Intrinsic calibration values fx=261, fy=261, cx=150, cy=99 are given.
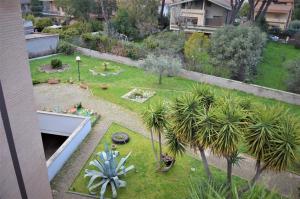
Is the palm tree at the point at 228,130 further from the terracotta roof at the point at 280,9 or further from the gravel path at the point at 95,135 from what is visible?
the terracotta roof at the point at 280,9

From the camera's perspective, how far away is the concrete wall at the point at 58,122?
1534 cm

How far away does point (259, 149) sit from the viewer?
26.8 feet

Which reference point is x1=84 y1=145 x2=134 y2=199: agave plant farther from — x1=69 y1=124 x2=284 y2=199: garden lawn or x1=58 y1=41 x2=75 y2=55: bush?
x1=58 y1=41 x2=75 y2=55: bush

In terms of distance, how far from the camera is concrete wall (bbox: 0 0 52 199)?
6590 millimetres

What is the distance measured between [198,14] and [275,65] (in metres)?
13.2

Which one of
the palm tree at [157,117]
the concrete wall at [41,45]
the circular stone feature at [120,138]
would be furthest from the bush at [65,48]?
the palm tree at [157,117]

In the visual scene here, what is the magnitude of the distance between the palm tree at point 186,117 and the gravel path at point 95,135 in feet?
10.0

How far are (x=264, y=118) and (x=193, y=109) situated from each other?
225cm

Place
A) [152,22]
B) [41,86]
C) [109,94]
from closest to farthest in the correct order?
[109,94] < [41,86] < [152,22]

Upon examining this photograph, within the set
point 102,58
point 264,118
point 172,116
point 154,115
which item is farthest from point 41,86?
A: point 264,118

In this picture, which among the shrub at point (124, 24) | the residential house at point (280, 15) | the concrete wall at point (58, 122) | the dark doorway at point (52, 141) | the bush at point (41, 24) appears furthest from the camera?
the residential house at point (280, 15)

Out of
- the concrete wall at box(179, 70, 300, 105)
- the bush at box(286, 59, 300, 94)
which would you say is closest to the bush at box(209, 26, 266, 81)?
the concrete wall at box(179, 70, 300, 105)

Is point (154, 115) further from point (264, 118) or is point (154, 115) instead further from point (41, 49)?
point (41, 49)

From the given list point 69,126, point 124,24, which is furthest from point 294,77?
point 124,24
